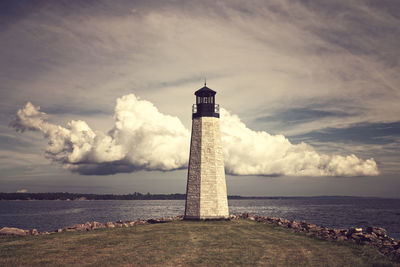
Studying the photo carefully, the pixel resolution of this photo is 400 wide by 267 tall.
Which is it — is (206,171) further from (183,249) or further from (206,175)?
(183,249)

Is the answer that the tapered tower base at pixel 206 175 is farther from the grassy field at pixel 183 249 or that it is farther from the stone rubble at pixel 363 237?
the stone rubble at pixel 363 237

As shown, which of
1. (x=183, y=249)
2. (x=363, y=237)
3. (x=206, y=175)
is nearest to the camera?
(x=183, y=249)

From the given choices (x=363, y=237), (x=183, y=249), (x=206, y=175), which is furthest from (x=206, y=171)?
(x=363, y=237)

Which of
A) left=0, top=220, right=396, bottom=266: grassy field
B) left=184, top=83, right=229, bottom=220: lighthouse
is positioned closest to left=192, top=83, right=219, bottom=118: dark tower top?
left=184, top=83, right=229, bottom=220: lighthouse

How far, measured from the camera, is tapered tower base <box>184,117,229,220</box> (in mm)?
33406

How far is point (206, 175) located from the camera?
33.5 metres

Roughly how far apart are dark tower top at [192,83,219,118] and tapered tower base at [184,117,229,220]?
1.72 feet

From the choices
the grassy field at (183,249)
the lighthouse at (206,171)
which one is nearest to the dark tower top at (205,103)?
the lighthouse at (206,171)

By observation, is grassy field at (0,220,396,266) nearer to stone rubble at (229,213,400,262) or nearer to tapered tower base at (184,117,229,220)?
stone rubble at (229,213,400,262)

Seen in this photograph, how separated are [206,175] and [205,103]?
7243 millimetres

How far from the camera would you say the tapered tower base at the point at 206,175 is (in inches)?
1315

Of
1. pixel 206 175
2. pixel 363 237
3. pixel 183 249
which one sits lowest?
pixel 183 249

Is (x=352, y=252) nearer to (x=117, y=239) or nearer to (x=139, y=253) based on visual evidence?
(x=139, y=253)

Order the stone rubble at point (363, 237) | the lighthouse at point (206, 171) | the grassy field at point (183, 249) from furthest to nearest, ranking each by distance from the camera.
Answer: the lighthouse at point (206, 171), the stone rubble at point (363, 237), the grassy field at point (183, 249)
